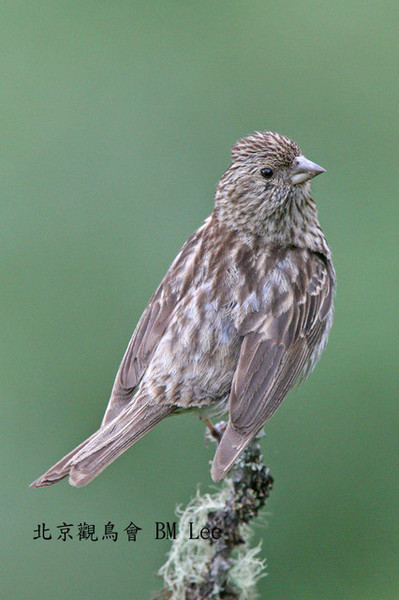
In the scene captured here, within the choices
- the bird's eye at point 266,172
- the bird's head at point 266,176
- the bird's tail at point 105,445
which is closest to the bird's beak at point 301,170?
the bird's head at point 266,176

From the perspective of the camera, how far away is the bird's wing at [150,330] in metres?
5.74

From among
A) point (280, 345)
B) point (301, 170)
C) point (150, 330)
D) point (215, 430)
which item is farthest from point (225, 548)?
point (301, 170)

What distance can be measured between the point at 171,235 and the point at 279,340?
1.58m

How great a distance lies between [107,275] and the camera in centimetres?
706

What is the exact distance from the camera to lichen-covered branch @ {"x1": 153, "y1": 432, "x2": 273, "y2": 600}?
4.50 m

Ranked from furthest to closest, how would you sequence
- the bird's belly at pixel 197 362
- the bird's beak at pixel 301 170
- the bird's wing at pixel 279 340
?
the bird's beak at pixel 301 170
the bird's belly at pixel 197 362
the bird's wing at pixel 279 340

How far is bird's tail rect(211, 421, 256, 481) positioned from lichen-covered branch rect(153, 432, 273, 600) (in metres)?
0.03

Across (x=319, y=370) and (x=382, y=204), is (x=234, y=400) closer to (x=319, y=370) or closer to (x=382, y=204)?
(x=319, y=370)

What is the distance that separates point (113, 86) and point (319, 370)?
2788 millimetres

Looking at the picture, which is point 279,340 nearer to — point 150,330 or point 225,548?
point 150,330

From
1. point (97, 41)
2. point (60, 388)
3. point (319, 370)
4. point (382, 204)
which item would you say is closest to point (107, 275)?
point (60, 388)

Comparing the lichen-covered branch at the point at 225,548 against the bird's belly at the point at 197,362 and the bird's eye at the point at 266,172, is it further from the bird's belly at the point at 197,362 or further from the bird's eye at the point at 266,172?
the bird's eye at the point at 266,172

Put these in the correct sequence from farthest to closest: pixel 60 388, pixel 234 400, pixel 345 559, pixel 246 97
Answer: pixel 246 97
pixel 60 388
pixel 345 559
pixel 234 400

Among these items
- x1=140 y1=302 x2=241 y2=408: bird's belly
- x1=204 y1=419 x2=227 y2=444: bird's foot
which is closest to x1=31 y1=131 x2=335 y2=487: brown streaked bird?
x1=140 y1=302 x2=241 y2=408: bird's belly
